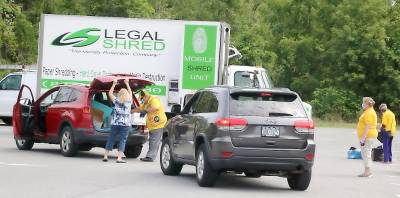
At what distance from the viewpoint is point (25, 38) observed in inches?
1955

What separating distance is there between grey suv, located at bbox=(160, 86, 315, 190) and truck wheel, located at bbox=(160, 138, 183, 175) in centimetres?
158

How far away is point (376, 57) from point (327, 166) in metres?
30.7

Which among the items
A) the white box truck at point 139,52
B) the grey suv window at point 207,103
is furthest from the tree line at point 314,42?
the grey suv window at point 207,103

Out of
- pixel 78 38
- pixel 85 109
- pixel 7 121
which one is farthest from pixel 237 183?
pixel 7 121

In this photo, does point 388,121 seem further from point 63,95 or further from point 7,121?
point 7,121

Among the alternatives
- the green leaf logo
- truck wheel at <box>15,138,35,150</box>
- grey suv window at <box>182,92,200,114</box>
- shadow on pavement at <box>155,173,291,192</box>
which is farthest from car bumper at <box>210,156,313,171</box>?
the green leaf logo

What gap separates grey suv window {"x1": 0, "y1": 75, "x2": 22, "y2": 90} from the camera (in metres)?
29.5

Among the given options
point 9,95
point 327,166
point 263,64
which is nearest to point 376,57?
point 263,64

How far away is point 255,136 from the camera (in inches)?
533

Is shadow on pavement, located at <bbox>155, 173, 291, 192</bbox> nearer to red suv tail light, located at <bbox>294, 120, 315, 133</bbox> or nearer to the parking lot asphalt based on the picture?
the parking lot asphalt

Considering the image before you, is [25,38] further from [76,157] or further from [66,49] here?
[76,157]

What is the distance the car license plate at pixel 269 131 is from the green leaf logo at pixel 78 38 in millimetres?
13117

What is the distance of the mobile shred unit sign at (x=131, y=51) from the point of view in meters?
25.2

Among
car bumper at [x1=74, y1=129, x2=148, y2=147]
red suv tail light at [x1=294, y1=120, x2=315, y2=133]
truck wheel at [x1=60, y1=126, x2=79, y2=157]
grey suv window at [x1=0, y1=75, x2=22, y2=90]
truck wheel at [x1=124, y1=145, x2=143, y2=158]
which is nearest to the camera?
red suv tail light at [x1=294, y1=120, x2=315, y2=133]
